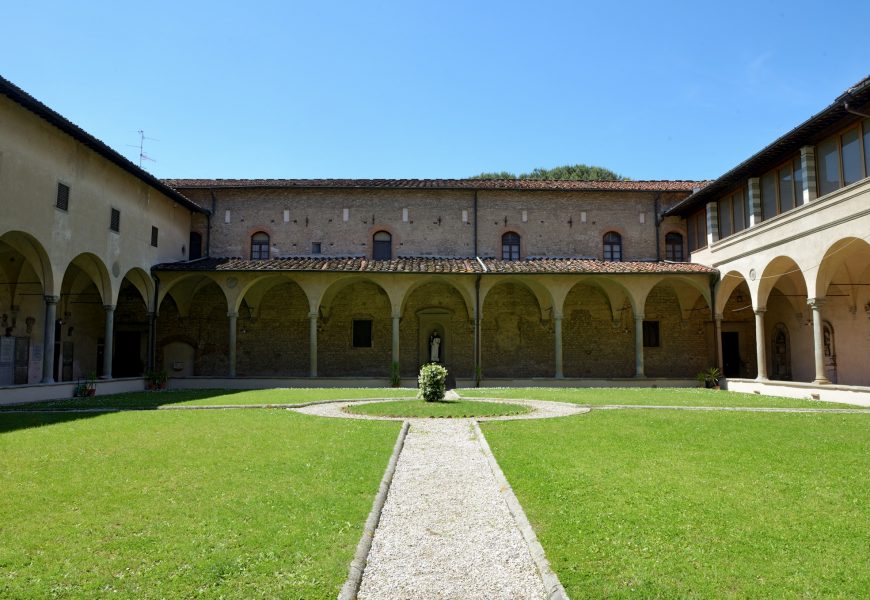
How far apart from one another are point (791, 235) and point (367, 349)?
52.8 ft

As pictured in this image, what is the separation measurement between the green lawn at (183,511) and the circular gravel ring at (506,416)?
271 centimetres

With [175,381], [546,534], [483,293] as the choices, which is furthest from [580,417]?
[175,381]

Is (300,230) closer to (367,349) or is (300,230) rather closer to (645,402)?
(367,349)

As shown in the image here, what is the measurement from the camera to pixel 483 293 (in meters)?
22.8

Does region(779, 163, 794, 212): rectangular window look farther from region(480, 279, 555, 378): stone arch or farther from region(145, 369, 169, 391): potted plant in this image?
region(145, 369, 169, 391): potted plant

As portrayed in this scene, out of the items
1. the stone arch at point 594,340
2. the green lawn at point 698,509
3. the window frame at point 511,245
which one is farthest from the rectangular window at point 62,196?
the stone arch at point 594,340

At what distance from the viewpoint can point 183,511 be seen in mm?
5266

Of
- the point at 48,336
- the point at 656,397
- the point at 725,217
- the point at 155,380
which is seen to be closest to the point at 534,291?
the point at 725,217

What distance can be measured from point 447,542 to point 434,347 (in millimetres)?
19200

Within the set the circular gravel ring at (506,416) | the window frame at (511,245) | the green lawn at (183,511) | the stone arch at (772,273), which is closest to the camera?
the green lawn at (183,511)

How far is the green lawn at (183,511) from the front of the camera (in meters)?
3.86

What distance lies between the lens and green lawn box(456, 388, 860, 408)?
1552cm

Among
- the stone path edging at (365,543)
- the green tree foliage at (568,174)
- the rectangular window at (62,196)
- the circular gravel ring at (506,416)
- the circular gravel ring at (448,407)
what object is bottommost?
the circular gravel ring at (506,416)

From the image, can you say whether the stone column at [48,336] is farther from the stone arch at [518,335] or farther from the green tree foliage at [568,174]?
the green tree foliage at [568,174]
